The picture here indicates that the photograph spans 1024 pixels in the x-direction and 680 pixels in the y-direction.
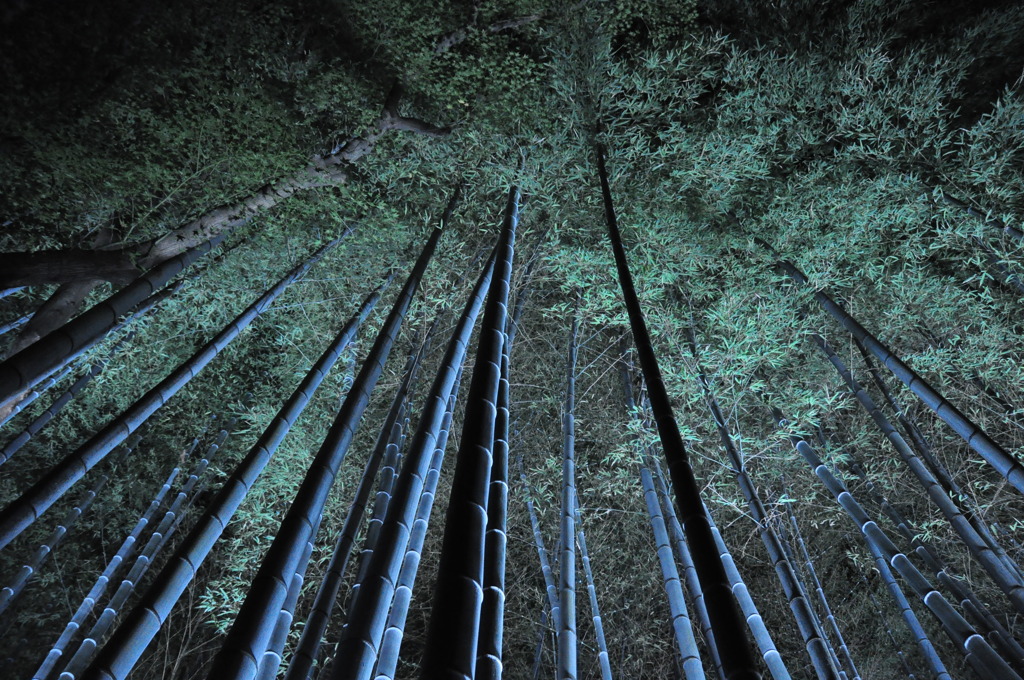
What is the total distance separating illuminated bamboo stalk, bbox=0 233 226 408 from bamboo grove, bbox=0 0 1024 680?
0.08ft

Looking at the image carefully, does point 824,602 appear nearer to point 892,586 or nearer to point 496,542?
point 892,586

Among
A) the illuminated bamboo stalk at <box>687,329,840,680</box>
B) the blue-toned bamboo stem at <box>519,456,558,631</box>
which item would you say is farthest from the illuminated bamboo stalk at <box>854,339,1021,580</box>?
the blue-toned bamboo stem at <box>519,456,558,631</box>

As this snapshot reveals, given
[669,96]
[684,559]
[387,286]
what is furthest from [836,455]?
[387,286]

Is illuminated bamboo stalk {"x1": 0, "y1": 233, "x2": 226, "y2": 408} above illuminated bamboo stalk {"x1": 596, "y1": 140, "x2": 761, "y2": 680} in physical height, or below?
above

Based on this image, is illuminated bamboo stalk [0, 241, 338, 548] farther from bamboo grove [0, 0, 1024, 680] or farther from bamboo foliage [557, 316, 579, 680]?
bamboo foliage [557, 316, 579, 680]

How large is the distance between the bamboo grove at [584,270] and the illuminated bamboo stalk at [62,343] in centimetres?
3

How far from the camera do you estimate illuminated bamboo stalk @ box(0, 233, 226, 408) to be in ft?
7.94

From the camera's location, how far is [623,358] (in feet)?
17.6

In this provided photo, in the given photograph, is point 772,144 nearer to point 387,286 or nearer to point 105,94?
point 387,286

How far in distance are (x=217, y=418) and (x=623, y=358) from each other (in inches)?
185

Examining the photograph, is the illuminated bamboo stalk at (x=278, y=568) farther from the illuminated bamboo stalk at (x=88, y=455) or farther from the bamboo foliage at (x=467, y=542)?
the illuminated bamboo stalk at (x=88, y=455)

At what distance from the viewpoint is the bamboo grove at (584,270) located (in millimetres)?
3584

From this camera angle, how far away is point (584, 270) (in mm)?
4816

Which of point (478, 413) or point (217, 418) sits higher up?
point (217, 418)
